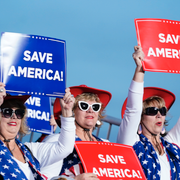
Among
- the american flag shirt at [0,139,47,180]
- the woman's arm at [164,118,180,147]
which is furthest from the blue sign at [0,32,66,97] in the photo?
the woman's arm at [164,118,180,147]

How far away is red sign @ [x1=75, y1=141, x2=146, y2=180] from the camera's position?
10.2 feet

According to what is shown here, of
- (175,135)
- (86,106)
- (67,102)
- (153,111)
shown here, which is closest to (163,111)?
(153,111)

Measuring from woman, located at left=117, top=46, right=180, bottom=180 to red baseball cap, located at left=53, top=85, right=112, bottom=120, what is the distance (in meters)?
0.45

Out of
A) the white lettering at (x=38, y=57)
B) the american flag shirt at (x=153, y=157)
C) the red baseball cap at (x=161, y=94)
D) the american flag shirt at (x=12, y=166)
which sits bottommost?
the american flag shirt at (x=153, y=157)

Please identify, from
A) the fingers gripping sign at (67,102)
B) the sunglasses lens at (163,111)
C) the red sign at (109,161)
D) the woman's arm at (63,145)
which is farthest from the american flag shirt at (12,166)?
the sunglasses lens at (163,111)

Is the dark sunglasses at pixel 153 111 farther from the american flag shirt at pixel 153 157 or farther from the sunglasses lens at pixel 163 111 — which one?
the american flag shirt at pixel 153 157

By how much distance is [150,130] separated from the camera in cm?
397

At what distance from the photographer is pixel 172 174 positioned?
12.1ft

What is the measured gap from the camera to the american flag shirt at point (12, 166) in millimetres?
2830

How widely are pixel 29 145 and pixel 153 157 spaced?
4.18 feet

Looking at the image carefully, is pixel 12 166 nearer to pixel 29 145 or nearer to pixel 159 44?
pixel 29 145

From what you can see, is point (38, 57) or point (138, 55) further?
point (138, 55)

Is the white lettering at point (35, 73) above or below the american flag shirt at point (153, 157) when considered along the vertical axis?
above

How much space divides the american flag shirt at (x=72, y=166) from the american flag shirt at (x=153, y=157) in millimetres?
733
